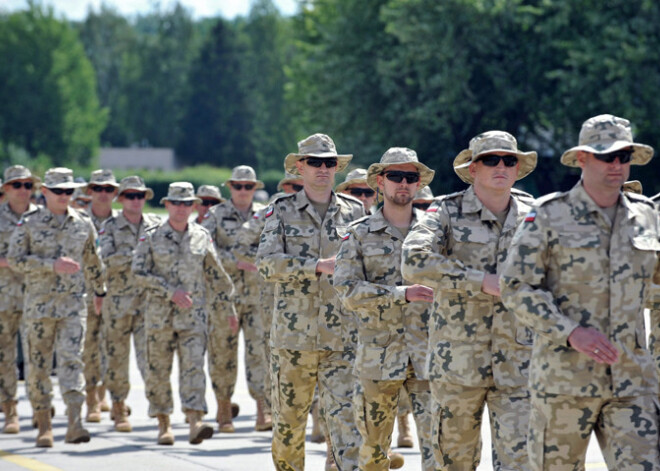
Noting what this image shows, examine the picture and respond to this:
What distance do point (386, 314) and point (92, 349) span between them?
6.78 m

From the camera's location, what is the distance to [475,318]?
22.2 ft

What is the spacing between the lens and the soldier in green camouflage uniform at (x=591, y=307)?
5492 millimetres

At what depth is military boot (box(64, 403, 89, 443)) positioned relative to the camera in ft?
38.1

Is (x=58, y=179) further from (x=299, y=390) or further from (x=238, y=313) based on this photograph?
(x=299, y=390)

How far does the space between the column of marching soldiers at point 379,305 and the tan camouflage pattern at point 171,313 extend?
0.8 inches

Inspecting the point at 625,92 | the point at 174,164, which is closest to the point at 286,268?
the point at 625,92

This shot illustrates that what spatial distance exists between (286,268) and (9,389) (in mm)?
5693

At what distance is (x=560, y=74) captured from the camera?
35406 millimetres

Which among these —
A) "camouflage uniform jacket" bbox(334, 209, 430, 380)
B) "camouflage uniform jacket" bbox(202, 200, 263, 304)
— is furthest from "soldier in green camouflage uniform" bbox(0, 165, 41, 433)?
"camouflage uniform jacket" bbox(334, 209, 430, 380)

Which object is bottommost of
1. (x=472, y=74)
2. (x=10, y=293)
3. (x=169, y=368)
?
(x=169, y=368)

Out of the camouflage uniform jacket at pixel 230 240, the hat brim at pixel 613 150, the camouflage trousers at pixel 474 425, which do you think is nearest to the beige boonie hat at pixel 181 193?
the camouflage uniform jacket at pixel 230 240

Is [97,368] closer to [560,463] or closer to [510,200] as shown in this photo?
[510,200]

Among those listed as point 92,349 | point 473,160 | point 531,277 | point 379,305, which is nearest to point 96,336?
point 92,349

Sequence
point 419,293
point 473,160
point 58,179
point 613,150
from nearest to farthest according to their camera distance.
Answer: point 613,150, point 473,160, point 419,293, point 58,179
